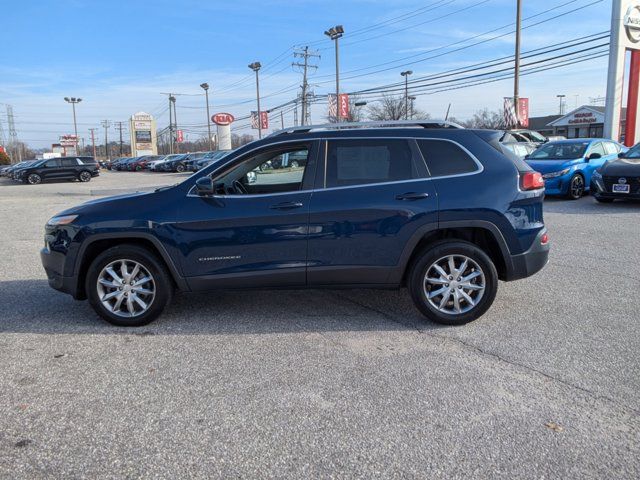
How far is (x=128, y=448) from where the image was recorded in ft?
9.62

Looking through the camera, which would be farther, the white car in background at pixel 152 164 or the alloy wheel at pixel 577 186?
the white car in background at pixel 152 164

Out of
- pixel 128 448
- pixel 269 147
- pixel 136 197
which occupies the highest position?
pixel 269 147

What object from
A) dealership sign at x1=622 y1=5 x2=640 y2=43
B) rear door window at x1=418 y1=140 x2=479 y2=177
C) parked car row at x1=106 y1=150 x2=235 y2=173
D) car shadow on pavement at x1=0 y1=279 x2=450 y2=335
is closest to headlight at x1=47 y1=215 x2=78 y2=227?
car shadow on pavement at x1=0 y1=279 x2=450 y2=335

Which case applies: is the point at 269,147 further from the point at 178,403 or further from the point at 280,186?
the point at 178,403

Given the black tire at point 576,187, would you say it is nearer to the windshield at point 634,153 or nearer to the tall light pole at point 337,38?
the windshield at point 634,153

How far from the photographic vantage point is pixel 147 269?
4742 millimetres

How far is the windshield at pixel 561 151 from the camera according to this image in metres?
14.4

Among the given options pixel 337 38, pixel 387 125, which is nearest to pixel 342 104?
pixel 337 38

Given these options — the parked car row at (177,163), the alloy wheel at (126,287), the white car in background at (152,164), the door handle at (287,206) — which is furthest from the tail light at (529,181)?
the white car in background at (152,164)

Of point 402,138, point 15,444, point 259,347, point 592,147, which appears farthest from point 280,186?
point 592,147

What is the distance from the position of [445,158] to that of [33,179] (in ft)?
116

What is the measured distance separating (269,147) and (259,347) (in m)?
1.85

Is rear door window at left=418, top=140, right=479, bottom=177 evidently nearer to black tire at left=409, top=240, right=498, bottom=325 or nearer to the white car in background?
black tire at left=409, top=240, right=498, bottom=325

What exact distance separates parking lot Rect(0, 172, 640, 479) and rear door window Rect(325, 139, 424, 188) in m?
1.35
